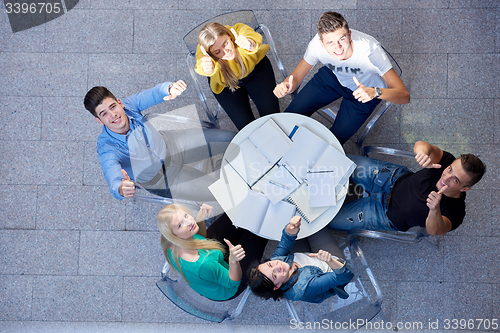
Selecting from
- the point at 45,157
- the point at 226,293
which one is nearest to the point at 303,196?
the point at 226,293

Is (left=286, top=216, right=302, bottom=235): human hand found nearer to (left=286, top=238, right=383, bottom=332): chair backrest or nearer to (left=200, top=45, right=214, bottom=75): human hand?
(left=286, top=238, right=383, bottom=332): chair backrest

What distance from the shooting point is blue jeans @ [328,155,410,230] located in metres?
2.10

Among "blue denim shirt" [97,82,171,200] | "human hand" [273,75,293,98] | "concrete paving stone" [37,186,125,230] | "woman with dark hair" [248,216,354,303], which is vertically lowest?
"concrete paving stone" [37,186,125,230]

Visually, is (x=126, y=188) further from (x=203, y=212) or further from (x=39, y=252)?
(x=39, y=252)

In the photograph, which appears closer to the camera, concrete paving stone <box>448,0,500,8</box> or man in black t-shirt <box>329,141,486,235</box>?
man in black t-shirt <box>329,141,486,235</box>

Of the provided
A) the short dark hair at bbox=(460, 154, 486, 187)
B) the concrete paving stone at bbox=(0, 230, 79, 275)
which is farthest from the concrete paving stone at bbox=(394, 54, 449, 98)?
the concrete paving stone at bbox=(0, 230, 79, 275)

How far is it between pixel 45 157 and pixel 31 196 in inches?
13.1

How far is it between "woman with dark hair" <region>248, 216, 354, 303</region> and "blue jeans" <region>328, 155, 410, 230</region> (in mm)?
407

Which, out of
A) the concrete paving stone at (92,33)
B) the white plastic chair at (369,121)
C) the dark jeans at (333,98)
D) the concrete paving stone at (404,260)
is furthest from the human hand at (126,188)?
the concrete paving stone at (404,260)

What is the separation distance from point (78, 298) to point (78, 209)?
70cm

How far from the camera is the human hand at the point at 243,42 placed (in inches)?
78.5

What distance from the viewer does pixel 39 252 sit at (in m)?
2.60

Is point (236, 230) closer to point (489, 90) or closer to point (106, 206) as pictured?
point (106, 206)

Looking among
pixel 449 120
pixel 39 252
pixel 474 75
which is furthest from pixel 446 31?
pixel 39 252
